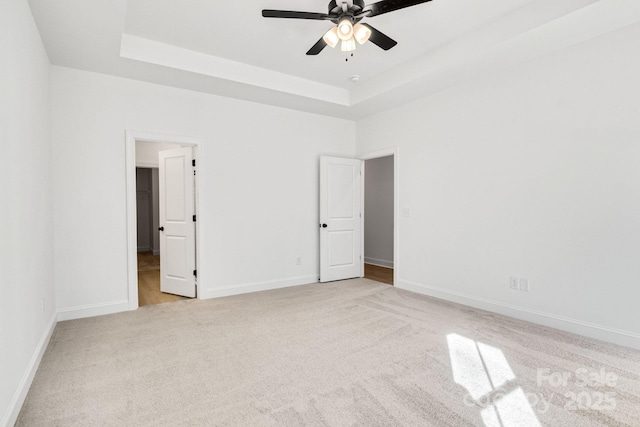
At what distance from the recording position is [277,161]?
4.93 meters

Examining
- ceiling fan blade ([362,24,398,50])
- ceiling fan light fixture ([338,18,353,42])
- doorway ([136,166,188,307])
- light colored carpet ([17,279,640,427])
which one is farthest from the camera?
doorway ([136,166,188,307])

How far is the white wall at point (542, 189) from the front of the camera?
9.21 feet

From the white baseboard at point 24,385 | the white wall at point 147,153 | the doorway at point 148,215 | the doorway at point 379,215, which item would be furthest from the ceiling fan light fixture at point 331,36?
the doorway at point 148,215

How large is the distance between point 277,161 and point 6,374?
376cm

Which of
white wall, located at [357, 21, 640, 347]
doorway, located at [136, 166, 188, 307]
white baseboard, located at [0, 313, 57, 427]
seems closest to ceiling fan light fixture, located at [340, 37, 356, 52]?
white wall, located at [357, 21, 640, 347]

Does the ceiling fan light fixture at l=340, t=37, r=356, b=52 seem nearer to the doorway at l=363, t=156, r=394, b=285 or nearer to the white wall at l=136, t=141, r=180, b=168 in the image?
the doorway at l=363, t=156, r=394, b=285

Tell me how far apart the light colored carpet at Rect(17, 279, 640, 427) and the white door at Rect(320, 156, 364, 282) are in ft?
5.51

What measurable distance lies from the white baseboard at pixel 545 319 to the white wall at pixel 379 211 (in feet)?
7.85

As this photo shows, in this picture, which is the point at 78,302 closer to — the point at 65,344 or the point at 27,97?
the point at 65,344

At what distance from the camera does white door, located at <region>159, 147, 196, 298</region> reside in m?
4.39

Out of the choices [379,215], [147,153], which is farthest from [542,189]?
[147,153]

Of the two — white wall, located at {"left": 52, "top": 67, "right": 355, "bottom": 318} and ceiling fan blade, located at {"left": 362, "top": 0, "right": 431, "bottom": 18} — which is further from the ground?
ceiling fan blade, located at {"left": 362, "top": 0, "right": 431, "bottom": 18}

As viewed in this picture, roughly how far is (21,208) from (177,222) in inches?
94.0

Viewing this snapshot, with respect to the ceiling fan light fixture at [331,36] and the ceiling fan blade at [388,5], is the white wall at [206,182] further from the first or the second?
the ceiling fan blade at [388,5]
